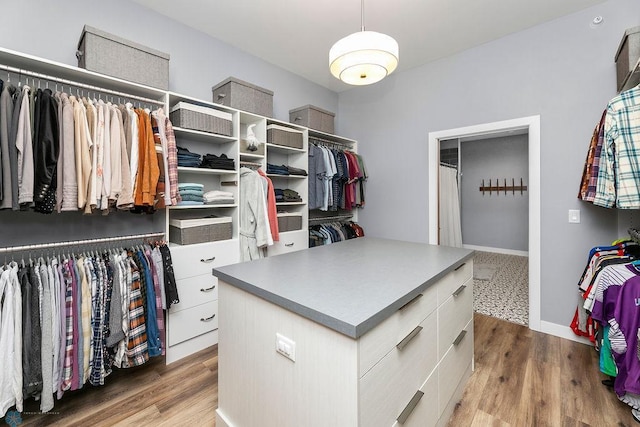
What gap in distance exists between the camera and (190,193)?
93.6 inches

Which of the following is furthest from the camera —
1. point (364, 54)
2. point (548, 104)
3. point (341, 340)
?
point (548, 104)

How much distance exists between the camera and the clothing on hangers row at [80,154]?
A: 1554mm

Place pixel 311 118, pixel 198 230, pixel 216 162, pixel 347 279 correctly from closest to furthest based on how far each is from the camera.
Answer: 1. pixel 347 279
2. pixel 198 230
3. pixel 216 162
4. pixel 311 118

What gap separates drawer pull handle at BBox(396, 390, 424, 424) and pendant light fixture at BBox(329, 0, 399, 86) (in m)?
1.63

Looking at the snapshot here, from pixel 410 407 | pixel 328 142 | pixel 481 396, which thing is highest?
pixel 328 142

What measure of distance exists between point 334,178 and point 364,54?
6.80ft

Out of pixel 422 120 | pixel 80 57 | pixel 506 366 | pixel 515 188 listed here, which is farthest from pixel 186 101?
pixel 515 188

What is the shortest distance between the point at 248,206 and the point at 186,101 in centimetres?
106

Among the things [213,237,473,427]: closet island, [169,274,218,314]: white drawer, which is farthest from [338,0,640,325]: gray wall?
[169,274,218,314]: white drawer

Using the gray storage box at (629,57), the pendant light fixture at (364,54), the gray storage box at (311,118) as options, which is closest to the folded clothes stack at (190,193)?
the pendant light fixture at (364,54)

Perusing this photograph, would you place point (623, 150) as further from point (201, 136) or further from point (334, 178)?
point (201, 136)

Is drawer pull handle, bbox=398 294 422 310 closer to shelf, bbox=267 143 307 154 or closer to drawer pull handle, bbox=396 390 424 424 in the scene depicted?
drawer pull handle, bbox=396 390 424 424

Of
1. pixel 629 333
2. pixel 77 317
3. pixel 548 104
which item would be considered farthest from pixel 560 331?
pixel 77 317

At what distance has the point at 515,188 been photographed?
19.2ft
